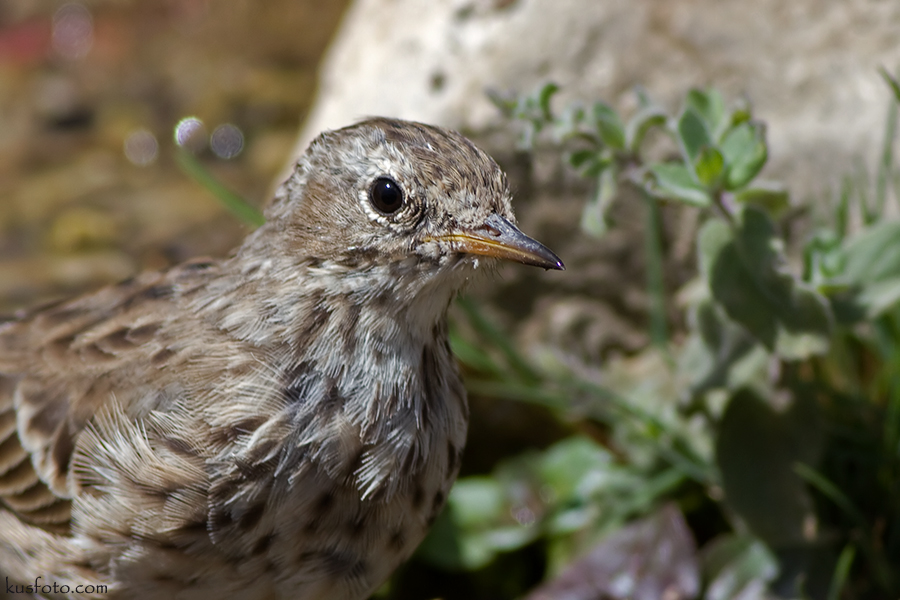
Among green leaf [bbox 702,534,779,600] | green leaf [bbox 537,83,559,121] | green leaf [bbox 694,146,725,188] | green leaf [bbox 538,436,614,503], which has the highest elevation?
green leaf [bbox 537,83,559,121]

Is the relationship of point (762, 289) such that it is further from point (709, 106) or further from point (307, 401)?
point (307, 401)

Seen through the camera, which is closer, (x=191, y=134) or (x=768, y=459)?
(x=768, y=459)

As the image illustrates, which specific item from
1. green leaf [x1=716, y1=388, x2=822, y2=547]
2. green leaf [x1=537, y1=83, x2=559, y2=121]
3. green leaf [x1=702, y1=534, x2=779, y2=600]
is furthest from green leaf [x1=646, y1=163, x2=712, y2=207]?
green leaf [x1=702, y1=534, x2=779, y2=600]

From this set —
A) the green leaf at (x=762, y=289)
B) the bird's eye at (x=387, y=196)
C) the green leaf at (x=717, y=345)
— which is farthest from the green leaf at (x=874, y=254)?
the bird's eye at (x=387, y=196)

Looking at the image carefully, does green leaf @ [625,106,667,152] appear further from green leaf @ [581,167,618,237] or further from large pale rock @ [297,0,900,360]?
large pale rock @ [297,0,900,360]

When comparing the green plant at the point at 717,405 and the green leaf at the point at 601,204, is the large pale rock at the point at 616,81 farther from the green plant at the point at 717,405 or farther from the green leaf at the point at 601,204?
the green leaf at the point at 601,204

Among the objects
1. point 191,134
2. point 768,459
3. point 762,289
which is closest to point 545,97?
point 762,289
